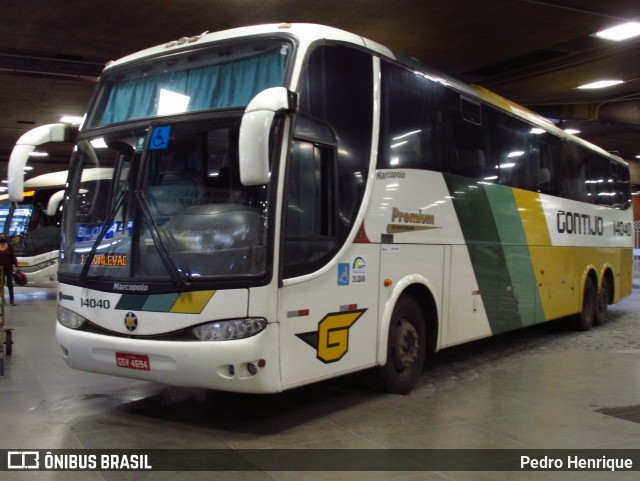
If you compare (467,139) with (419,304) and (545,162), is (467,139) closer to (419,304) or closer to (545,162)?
(419,304)

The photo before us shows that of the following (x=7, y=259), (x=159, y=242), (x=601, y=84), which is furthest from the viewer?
(x=601, y=84)

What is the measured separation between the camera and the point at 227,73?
5855 mm

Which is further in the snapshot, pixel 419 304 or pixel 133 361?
pixel 419 304

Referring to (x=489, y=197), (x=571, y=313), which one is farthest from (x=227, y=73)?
(x=571, y=313)

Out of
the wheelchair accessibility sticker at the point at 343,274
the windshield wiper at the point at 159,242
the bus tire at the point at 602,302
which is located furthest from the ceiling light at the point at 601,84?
the windshield wiper at the point at 159,242

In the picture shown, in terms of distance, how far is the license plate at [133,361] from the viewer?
559 centimetres

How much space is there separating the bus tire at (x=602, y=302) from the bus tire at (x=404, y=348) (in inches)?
288

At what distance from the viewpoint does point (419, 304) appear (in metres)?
7.60

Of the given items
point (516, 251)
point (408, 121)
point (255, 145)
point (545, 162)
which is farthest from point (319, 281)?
point (545, 162)

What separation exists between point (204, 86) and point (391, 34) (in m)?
8.51

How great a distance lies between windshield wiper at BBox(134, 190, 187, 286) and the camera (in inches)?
212

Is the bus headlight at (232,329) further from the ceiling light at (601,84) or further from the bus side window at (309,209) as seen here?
the ceiling light at (601,84)

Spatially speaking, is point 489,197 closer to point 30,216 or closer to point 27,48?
point 27,48

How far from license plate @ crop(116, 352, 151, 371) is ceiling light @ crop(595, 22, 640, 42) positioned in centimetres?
1153
